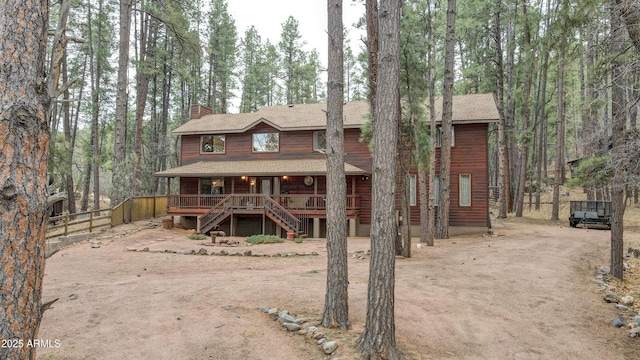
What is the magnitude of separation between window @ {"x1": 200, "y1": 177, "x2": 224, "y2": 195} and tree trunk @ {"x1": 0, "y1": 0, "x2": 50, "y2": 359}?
19.4 metres

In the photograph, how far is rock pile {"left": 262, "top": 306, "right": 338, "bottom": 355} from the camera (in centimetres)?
502

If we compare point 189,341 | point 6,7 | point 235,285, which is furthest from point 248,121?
point 6,7

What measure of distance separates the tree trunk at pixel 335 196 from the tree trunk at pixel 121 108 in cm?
1603

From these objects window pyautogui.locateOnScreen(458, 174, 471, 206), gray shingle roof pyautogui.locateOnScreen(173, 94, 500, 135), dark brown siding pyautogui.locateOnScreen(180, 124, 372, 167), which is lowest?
window pyautogui.locateOnScreen(458, 174, 471, 206)

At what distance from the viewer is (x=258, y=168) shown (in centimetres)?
1966

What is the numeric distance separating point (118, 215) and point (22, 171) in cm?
1820

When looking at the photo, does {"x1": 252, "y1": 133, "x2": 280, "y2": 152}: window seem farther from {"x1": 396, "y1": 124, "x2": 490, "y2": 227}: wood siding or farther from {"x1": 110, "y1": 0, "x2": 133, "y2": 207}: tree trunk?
{"x1": 396, "y1": 124, "x2": 490, "y2": 227}: wood siding

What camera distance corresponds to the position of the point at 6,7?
2.78 m

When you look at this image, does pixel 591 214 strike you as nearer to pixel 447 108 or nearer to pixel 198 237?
pixel 447 108

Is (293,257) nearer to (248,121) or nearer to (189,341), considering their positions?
(189,341)

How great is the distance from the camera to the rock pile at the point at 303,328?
16.5ft

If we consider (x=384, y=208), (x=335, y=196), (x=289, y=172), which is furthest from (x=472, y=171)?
(x=384, y=208)

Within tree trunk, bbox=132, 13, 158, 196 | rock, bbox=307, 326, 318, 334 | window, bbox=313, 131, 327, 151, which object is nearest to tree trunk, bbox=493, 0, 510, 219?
window, bbox=313, 131, 327, 151

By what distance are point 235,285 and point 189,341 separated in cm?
290
